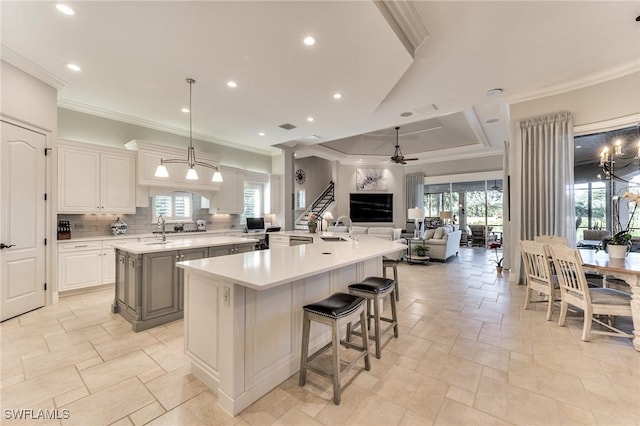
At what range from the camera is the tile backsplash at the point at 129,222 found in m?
4.64

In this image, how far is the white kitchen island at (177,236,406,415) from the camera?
178 cm

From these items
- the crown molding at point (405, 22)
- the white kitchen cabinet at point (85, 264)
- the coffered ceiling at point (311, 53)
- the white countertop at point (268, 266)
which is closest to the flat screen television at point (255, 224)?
the coffered ceiling at point (311, 53)

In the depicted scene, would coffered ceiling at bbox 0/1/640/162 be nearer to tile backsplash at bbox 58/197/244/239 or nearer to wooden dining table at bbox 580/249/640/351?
tile backsplash at bbox 58/197/244/239

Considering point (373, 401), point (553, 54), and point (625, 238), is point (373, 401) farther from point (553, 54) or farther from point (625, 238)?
point (553, 54)

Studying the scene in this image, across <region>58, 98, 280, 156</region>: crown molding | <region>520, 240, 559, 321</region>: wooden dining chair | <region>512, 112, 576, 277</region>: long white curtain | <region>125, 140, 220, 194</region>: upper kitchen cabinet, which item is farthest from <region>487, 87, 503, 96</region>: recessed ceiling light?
<region>58, 98, 280, 156</region>: crown molding

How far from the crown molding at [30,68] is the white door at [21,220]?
2.35 ft

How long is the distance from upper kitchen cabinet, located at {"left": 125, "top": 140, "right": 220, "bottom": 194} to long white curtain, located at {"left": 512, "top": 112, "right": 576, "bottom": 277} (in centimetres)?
604

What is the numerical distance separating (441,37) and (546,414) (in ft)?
11.5

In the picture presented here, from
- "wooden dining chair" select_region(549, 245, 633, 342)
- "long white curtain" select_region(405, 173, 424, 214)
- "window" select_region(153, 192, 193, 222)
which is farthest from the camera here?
"long white curtain" select_region(405, 173, 424, 214)

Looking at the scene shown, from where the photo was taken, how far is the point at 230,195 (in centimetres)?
661

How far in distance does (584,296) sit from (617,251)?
873 millimetres

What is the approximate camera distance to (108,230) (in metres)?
4.99

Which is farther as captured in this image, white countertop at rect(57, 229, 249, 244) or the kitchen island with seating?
white countertop at rect(57, 229, 249, 244)

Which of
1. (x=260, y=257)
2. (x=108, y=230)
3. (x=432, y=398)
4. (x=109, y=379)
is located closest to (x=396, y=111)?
(x=260, y=257)
